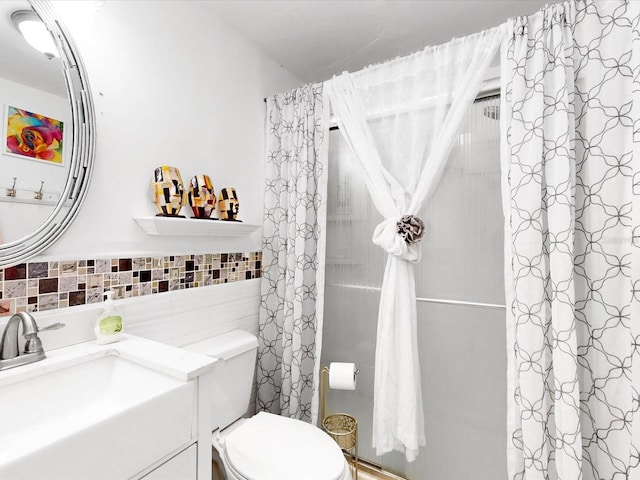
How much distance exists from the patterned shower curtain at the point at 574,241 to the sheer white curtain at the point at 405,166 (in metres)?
0.21

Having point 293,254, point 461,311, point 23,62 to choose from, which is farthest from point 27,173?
point 461,311

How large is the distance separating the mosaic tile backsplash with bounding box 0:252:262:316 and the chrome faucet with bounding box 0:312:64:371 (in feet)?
0.32

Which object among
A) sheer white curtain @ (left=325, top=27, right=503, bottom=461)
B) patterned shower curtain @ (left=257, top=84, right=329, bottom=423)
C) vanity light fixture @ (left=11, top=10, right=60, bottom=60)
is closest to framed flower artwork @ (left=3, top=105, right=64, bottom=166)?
vanity light fixture @ (left=11, top=10, right=60, bottom=60)

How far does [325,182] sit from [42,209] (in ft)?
3.87

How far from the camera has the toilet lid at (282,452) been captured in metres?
1.18

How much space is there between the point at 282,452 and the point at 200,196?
1.10 m

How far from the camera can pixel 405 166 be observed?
1586 mm

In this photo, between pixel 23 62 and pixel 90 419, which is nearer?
pixel 90 419

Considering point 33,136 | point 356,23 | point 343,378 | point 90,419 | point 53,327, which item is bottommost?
point 343,378

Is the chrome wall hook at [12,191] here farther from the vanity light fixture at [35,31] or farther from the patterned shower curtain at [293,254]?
the patterned shower curtain at [293,254]

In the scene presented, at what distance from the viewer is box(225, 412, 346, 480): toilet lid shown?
118 centimetres

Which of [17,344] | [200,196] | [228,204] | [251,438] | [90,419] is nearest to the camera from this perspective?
[90,419]

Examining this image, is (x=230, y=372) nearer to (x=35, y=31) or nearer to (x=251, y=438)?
(x=251, y=438)

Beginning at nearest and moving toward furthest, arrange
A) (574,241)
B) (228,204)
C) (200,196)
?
(574,241)
(200,196)
(228,204)
